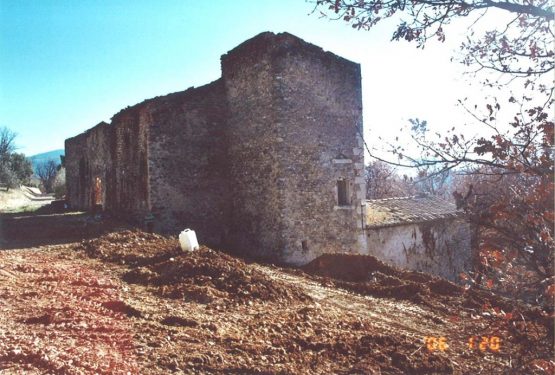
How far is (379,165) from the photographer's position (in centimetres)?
3450

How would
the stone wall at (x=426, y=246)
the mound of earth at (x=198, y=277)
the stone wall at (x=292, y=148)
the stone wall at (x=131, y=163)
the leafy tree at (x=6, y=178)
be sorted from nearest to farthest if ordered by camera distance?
the mound of earth at (x=198, y=277), the stone wall at (x=292, y=148), the stone wall at (x=131, y=163), the stone wall at (x=426, y=246), the leafy tree at (x=6, y=178)

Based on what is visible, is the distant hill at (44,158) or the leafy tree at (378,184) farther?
the distant hill at (44,158)

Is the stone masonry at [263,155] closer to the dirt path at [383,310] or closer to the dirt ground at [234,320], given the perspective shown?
the dirt ground at [234,320]

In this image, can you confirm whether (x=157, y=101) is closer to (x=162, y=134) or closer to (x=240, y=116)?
(x=162, y=134)

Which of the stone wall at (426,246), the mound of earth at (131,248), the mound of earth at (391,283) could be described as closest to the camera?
the mound of earth at (391,283)

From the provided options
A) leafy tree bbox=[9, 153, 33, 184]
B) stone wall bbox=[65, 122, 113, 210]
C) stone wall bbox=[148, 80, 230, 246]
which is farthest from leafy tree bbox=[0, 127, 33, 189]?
stone wall bbox=[148, 80, 230, 246]

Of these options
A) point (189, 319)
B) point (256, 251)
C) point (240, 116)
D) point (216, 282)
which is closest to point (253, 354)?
point (189, 319)

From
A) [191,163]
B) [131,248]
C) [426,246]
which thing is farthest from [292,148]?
[426,246]

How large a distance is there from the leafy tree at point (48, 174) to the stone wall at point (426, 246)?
5459 centimetres

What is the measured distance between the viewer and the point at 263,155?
1334 cm

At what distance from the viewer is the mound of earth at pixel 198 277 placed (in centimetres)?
756

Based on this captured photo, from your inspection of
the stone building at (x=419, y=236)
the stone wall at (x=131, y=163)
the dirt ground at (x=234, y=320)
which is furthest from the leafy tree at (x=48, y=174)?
the dirt ground at (x=234, y=320)

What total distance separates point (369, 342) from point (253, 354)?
1.74 m

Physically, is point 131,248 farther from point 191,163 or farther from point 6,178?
point 6,178
